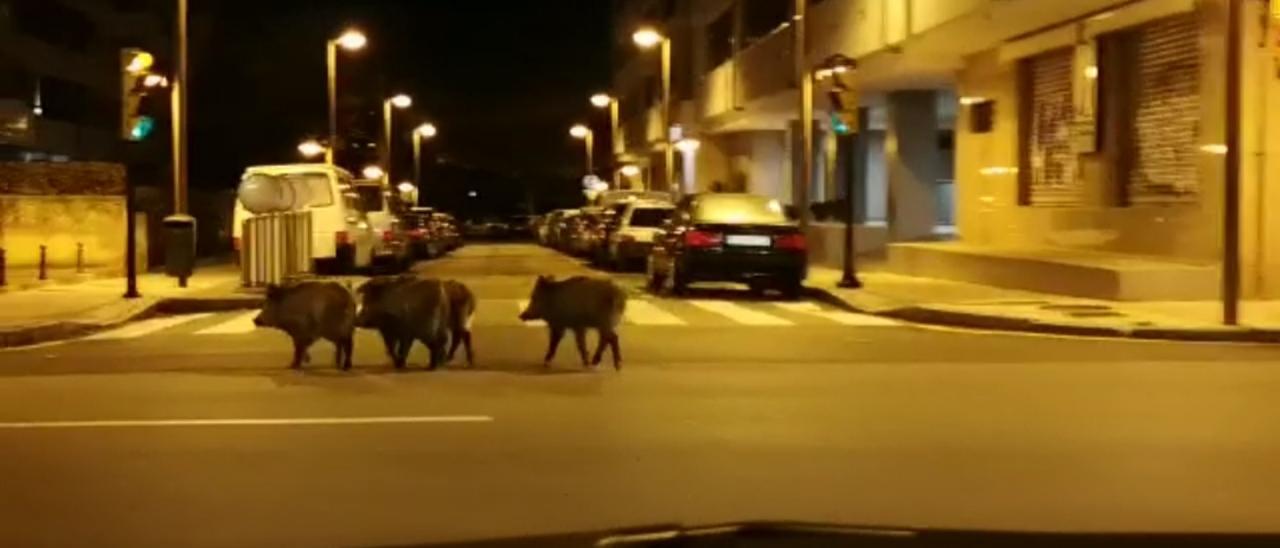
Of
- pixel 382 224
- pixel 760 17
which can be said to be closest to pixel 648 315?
pixel 382 224

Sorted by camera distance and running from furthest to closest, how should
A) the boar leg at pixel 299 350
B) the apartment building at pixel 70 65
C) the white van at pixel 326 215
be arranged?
the apartment building at pixel 70 65
the white van at pixel 326 215
the boar leg at pixel 299 350

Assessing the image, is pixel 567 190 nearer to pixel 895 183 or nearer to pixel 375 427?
pixel 895 183

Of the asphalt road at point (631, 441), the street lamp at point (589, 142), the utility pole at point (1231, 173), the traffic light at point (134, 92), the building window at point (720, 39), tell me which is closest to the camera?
the asphalt road at point (631, 441)

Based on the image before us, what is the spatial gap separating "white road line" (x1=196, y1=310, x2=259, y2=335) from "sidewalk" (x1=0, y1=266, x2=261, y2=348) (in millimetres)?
1392

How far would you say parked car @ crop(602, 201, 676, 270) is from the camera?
36812 millimetres

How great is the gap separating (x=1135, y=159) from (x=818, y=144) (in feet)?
89.0

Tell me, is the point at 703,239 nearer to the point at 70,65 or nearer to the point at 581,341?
the point at 581,341

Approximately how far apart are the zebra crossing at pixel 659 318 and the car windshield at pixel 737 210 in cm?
150

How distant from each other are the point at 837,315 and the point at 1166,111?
6.71 m

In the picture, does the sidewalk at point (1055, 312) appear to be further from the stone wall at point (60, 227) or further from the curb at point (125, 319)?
the stone wall at point (60, 227)

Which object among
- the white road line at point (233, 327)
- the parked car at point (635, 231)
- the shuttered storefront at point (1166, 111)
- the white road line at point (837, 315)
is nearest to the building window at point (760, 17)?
the parked car at point (635, 231)

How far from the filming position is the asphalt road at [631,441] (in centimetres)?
884

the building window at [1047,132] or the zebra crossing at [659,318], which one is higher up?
the building window at [1047,132]

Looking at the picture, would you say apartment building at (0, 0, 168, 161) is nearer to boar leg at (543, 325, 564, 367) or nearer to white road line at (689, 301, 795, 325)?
white road line at (689, 301, 795, 325)
